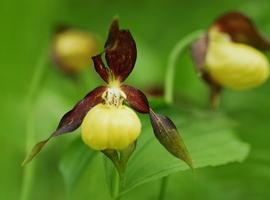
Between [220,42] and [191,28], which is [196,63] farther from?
[191,28]

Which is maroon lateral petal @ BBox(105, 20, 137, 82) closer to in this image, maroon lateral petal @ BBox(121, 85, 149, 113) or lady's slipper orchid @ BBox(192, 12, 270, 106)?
maroon lateral petal @ BBox(121, 85, 149, 113)

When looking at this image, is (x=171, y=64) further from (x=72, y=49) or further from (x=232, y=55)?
(x=72, y=49)

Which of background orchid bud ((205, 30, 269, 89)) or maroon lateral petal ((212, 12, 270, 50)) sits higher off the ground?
maroon lateral petal ((212, 12, 270, 50))

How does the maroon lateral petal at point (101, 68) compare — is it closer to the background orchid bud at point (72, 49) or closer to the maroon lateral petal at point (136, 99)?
the maroon lateral petal at point (136, 99)

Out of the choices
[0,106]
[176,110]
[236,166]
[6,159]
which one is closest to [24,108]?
[0,106]

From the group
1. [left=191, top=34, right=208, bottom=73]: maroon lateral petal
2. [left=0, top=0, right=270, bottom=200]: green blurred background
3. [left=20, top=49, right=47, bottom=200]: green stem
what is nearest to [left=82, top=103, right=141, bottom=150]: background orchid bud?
[left=0, top=0, right=270, bottom=200]: green blurred background

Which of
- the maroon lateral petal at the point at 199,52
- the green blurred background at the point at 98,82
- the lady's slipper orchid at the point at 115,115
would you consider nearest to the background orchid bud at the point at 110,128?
the lady's slipper orchid at the point at 115,115

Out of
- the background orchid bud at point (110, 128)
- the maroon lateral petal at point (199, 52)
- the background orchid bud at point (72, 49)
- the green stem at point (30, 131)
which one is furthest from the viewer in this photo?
the background orchid bud at point (72, 49)
